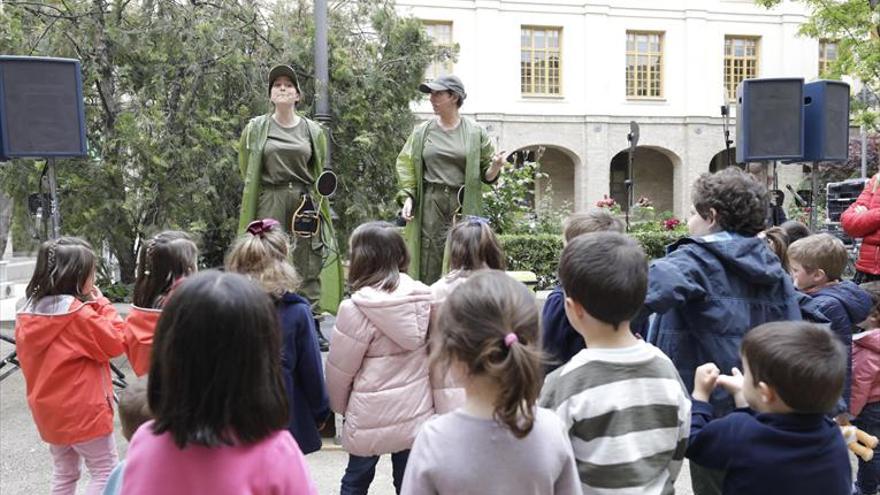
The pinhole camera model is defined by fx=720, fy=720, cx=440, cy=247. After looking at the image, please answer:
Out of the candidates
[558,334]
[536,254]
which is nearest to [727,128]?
[536,254]

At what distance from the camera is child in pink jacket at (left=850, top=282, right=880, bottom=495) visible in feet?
11.5

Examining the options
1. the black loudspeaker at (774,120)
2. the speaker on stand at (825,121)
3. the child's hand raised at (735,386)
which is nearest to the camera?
the child's hand raised at (735,386)

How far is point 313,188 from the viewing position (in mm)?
5129

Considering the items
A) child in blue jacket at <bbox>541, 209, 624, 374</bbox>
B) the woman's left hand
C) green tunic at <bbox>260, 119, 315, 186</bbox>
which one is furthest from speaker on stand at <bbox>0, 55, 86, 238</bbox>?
child in blue jacket at <bbox>541, 209, 624, 374</bbox>

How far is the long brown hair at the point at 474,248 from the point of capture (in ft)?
10.0

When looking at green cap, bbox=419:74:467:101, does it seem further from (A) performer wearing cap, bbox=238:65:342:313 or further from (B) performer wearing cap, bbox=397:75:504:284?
(A) performer wearing cap, bbox=238:65:342:313

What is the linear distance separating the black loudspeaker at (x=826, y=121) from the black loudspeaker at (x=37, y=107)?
6037mm

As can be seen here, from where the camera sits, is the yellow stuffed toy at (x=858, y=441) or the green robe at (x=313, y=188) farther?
the green robe at (x=313, y=188)

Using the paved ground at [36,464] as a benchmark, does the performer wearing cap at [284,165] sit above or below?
above

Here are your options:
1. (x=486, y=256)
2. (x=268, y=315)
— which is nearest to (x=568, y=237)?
(x=486, y=256)

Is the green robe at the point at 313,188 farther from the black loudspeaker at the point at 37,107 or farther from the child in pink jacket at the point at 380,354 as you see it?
the child in pink jacket at the point at 380,354

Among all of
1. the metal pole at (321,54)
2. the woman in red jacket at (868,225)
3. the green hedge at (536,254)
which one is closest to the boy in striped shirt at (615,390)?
the woman in red jacket at (868,225)

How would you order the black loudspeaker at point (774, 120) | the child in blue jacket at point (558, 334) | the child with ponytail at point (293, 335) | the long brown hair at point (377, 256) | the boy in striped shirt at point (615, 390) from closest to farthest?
the boy in striped shirt at point (615, 390) < the child in blue jacket at point (558, 334) < the child with ponytail at point (293, 335) < the long brown hair at point (377, 256) < the black loudspeaker at point (774, 120)

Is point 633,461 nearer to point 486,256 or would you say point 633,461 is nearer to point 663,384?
point 663,384
